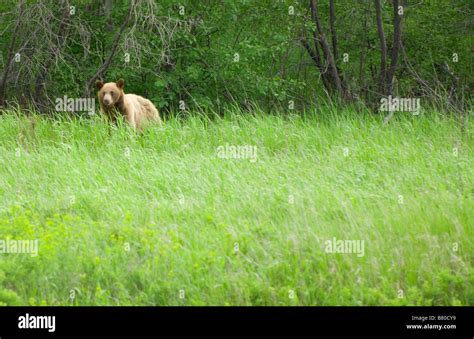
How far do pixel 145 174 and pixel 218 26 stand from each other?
29.6 ft

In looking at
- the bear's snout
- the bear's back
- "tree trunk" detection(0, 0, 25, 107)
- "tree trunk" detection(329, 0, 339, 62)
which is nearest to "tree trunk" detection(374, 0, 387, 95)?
"tree trunk" detection(329, 0, 339, 62)

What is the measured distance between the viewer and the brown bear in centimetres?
1154

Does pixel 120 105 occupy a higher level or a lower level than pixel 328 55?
lower

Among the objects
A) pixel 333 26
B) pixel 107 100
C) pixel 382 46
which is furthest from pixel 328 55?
pixel 107 100

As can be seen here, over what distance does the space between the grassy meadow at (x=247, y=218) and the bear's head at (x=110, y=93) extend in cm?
81

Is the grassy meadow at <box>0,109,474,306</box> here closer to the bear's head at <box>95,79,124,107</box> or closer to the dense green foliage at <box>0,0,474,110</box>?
the bear's head at <box>95,79,124,107</box>

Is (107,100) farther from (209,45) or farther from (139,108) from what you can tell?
(209,45)

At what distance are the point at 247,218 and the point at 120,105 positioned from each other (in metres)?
5.17

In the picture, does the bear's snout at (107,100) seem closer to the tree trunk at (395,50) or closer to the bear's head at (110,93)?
the bear's head at (110,93)

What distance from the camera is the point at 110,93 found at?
454 inches

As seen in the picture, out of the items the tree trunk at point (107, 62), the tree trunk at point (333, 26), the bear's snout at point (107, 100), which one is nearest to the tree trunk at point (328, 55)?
the tree trunk at point (333, 26)

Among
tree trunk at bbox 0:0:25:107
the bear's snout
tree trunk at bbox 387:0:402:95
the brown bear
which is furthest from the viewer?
tree trunk at bbox 387:0:402:95

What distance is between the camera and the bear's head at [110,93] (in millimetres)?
11406

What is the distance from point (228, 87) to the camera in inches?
671
